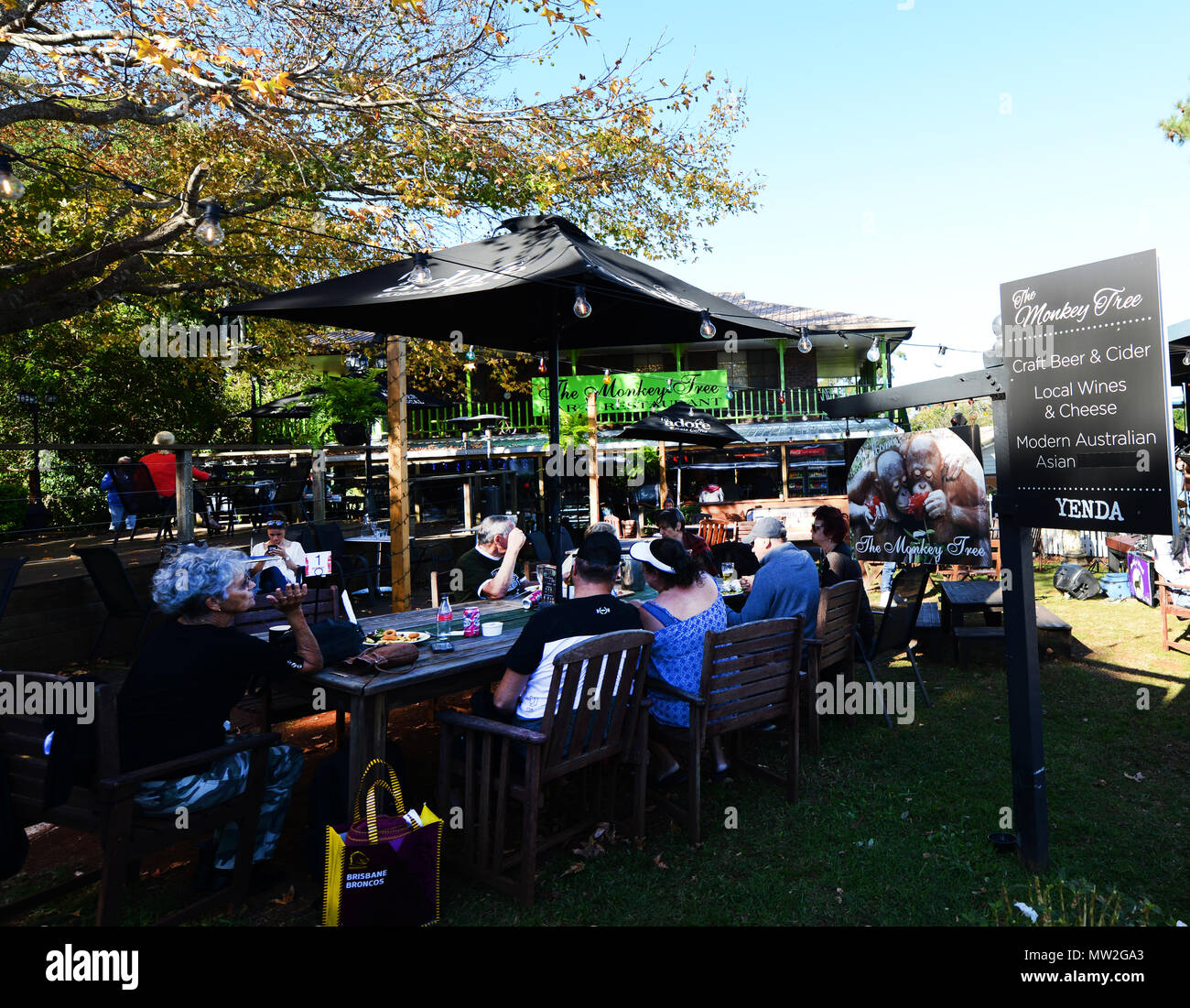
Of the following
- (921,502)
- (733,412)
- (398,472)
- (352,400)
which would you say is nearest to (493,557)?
(398,472)

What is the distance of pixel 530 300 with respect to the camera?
4.54m

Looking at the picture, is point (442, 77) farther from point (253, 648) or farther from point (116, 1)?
point (253, 648)

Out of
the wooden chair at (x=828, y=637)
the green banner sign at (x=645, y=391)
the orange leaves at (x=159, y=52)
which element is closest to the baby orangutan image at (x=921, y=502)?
the wooden chair at (x=828, y=637)

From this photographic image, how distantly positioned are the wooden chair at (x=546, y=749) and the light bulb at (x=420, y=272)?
2.24 meters

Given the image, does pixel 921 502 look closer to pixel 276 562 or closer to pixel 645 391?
pixel 276 562

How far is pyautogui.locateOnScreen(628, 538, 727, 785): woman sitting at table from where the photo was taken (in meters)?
3.46

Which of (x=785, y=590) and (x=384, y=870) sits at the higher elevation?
(x=785, y=590)

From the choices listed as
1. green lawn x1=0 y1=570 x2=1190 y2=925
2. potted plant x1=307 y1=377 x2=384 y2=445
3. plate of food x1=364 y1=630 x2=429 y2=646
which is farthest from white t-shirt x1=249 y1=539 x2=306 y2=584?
potted plant x1=307 y1=377 x2=384 y2=445

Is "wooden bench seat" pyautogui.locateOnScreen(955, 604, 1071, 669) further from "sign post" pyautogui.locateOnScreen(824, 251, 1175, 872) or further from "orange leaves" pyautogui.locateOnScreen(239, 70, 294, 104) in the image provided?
"orange leaves" pyautogui.locateOnScreen(239, 70, 294, 104)

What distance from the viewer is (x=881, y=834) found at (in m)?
3.28

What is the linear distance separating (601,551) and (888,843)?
1849 millimetres

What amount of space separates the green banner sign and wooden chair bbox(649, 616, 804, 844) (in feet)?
A: 44.5

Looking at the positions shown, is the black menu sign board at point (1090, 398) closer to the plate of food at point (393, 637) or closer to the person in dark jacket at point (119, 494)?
the plate of food at point (393, 637)
